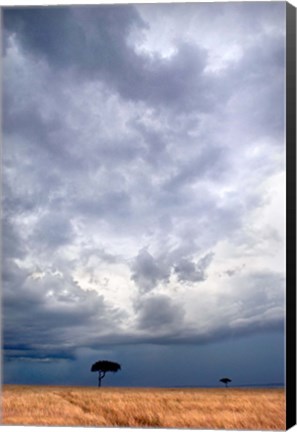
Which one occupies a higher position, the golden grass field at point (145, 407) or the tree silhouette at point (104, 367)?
the tree silhouette at point (104, 367)

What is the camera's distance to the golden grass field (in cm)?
979

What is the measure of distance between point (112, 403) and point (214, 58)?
12.8 feet

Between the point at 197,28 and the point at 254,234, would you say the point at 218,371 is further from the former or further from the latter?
the point at 197,28

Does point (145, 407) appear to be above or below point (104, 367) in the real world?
below

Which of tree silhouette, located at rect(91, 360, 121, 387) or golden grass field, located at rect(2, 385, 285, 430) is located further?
tree silhouette, located at rect(91, 360, 121, 387)

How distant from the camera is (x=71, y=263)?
10172mm

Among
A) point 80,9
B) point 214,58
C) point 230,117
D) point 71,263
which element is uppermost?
point 80,9

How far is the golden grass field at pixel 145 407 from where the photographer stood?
32.1 ft

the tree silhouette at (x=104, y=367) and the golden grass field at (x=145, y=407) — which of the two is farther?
the tree silhouette at (x=104, y=367)

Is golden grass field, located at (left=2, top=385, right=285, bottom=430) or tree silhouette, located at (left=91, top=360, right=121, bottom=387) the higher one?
tree silhouette, located at (left=91, top=360, right=121, bottom=387)

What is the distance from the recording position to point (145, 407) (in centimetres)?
1005

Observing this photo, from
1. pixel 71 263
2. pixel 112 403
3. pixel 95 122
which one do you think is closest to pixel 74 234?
pixel 71 263

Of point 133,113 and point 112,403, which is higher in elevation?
point 133,113

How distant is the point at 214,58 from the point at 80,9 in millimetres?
1598
